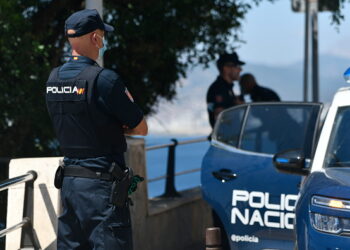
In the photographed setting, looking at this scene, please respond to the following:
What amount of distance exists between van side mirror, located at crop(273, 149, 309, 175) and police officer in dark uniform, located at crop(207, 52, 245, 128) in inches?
113

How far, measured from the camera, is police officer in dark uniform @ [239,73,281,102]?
35.0ft

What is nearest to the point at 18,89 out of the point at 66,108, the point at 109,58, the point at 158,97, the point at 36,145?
the point at 36,145

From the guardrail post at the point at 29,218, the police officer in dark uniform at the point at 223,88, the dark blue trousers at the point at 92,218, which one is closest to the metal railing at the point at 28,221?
the guardrail post at the point at 29,218

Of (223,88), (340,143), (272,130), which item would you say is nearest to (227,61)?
(223,88)

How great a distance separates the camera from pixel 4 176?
7.73 m

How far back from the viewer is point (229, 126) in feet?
25.8

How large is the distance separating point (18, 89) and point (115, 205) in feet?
15.4

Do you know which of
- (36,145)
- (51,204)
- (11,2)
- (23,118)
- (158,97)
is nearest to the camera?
(51,204)

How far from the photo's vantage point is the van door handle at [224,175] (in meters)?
7.43

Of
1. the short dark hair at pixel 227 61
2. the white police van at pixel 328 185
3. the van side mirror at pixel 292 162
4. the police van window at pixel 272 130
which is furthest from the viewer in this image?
the short dark hair at pixel 227 61

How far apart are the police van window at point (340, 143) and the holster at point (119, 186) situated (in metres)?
1.48

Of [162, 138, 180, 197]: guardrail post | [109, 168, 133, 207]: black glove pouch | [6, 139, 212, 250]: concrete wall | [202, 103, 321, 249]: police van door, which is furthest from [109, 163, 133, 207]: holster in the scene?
[162, 138, 180, 197]: guardrail post

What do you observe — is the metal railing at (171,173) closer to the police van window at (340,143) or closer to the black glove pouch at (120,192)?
the police van window at (340,143)

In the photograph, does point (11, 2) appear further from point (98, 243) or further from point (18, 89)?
point (98, 243)
